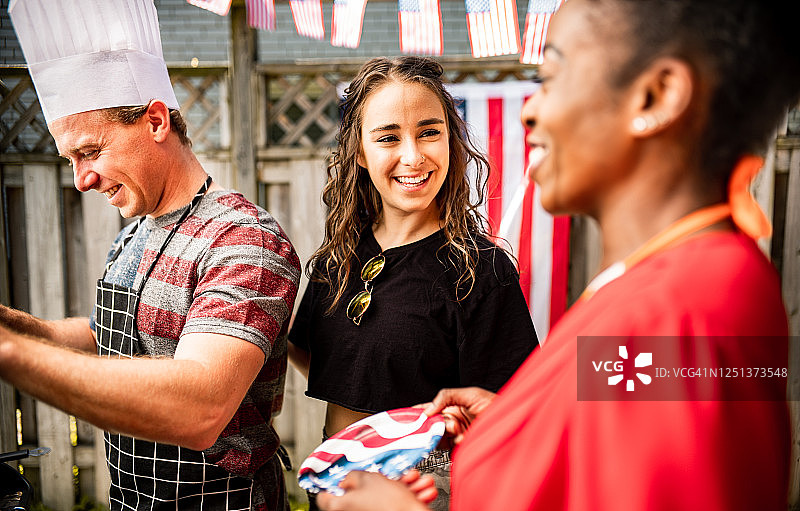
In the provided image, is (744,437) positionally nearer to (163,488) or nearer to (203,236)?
(203,236)

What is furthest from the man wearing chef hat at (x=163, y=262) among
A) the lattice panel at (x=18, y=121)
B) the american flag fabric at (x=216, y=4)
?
the lattice panel at (x=18, y=121)

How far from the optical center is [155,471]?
1515 mm

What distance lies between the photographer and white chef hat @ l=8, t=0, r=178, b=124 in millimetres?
1516

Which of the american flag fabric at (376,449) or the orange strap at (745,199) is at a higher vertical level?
the orange strap at (745,199)

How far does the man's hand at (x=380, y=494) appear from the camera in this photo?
859 mm

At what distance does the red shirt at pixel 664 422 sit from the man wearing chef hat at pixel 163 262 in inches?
31.5

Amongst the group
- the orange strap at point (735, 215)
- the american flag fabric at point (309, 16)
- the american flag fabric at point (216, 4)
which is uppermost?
the american flag fabric at point (309, 16)

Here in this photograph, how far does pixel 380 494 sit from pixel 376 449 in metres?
0.21

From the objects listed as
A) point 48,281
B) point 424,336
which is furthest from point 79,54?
point 48,281

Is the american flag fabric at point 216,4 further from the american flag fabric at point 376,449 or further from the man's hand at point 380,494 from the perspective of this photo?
the man's hand at point 380,494

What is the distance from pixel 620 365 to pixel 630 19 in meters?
0.42

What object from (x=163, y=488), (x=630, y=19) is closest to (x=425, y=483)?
(x=630, y=19)

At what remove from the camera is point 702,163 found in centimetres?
70

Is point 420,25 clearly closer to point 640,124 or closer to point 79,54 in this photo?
point 79,54
